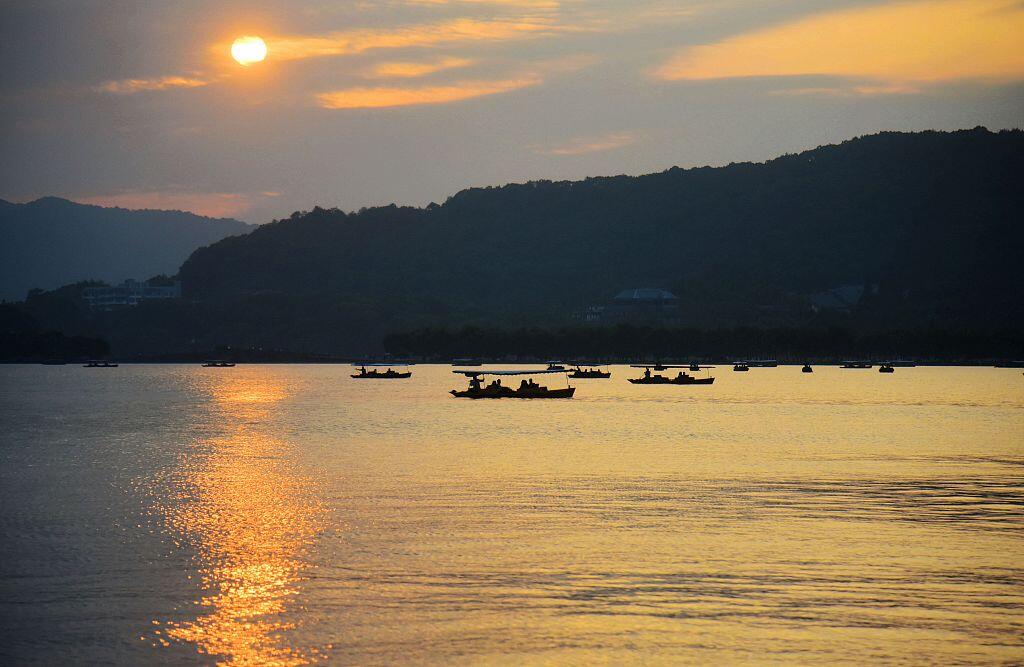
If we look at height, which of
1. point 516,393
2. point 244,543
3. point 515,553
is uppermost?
point 516,393

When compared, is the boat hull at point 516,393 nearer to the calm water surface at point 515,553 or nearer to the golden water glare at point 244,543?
the calm water surface at point 515,553

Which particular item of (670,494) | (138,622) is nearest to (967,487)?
(670,494)

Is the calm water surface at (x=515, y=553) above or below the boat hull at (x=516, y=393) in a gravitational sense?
below

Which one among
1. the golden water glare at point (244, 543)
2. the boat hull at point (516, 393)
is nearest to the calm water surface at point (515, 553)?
the golden water glare at point (244, 543)

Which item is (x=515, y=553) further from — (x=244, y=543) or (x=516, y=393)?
(x=516, y=393)

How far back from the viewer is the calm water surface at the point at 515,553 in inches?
1417

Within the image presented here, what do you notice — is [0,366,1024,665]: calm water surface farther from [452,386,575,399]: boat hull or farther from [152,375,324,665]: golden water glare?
[452,386,575,399]: boat hull

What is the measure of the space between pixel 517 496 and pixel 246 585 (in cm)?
2595

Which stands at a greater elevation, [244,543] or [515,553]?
[515,553]

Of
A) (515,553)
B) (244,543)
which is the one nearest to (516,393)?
(244,543)

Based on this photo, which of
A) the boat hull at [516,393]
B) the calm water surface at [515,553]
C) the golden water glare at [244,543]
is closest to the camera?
the calm water surface at [515,553]

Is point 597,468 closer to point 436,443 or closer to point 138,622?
point 436,443

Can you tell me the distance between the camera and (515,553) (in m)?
48.8

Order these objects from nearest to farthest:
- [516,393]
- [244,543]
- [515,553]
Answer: [515,553] < [244,543] < [516,393]
